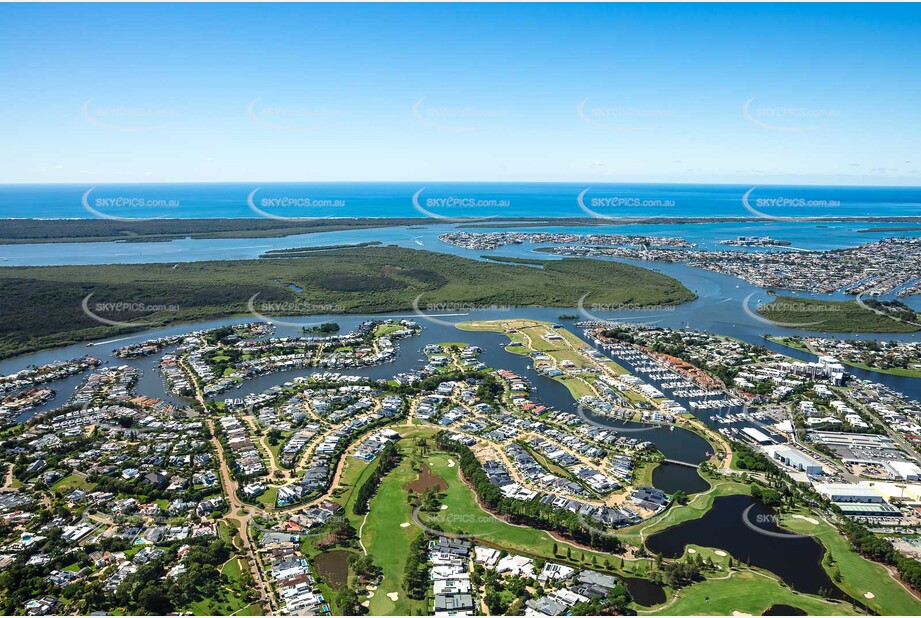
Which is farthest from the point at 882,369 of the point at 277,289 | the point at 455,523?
the point at 277,289

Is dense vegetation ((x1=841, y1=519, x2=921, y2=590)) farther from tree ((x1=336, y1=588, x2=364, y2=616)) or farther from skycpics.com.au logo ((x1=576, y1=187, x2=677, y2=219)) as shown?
skycpics.com.au logo ((x1=576, y1=187, x2=677, y2=219))

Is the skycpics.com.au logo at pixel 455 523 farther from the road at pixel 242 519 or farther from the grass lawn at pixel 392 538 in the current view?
the road at pixel 242 519

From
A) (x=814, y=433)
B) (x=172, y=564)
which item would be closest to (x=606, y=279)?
(x=814, y=433)

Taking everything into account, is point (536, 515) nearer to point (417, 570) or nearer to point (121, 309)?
point (417, 570)

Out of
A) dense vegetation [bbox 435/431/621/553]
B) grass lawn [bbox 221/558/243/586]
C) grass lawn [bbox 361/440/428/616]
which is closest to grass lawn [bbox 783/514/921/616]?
dense vegetation [bbox 435/431/621/553]

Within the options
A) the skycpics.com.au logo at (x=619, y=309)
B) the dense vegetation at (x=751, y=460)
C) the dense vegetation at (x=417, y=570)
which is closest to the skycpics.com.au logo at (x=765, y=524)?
the dense vegetation at (x=751, y=460)

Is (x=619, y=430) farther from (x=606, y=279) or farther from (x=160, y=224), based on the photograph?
(x=160, y=224)
